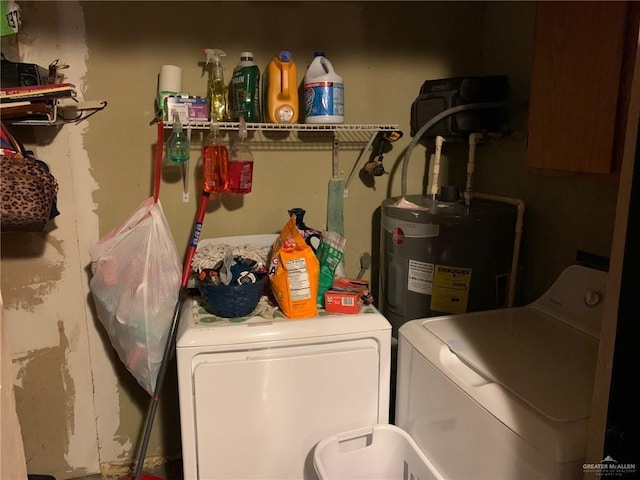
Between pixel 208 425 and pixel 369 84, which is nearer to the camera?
pixel 208 425

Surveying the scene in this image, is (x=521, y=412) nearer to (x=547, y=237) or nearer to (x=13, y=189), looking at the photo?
(x=547, y=237)

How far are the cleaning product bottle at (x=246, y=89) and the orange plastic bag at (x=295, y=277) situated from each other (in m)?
0.50

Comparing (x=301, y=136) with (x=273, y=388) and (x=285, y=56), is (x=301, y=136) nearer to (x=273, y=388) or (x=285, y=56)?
(x=285, y=56)

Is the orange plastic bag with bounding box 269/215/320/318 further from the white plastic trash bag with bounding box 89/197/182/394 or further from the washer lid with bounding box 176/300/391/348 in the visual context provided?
the white plastic trash bag with bounding box 89/197/182/394

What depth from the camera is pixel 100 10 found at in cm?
170

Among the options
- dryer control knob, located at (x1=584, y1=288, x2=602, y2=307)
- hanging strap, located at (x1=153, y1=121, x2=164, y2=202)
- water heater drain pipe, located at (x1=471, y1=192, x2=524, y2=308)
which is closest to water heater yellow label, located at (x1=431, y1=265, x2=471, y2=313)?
water heater drain pipe, located at (x1=471, y1=192, x2=524, y2=308)

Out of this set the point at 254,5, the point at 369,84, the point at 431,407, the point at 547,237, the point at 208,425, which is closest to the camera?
the point at 431,407

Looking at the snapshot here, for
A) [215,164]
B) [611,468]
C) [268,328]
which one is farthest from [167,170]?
[611,468]

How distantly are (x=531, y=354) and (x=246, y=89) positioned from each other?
4.05ft

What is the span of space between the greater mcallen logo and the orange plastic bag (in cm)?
89

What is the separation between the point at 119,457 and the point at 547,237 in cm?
184

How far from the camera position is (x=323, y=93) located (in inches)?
68.4

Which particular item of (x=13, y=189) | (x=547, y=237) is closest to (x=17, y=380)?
(x=13, y=189)

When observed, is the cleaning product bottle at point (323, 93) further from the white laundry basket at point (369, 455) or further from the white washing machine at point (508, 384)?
the white laundry basket at point (369, 455)
